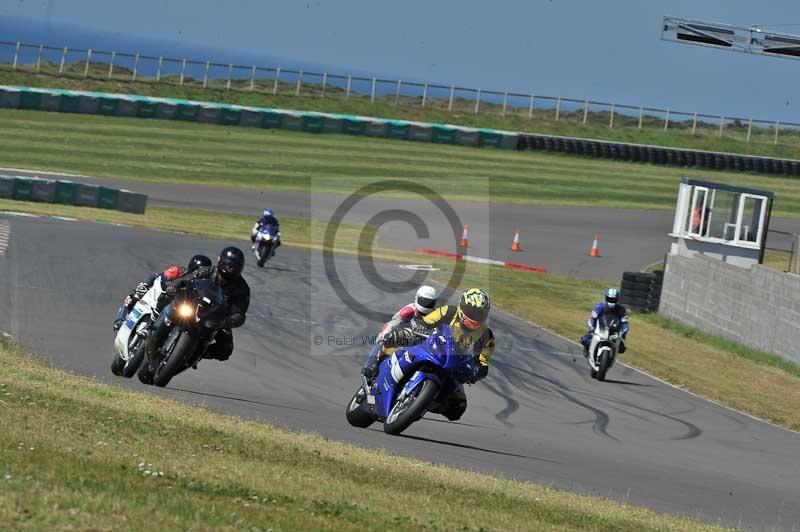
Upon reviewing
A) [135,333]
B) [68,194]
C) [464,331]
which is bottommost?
[135,333]

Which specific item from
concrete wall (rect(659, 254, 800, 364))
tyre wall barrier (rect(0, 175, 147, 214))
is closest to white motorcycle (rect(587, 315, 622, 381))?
concrete wall (rect(659, 254, 800, 364))

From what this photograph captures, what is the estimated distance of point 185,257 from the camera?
2761cm

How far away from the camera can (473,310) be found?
1245cm

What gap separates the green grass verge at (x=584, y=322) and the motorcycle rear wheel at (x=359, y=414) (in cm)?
770

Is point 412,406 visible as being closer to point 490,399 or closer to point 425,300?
point 425,300

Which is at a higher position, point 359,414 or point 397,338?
point 397,338

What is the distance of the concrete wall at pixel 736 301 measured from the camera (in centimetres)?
2538

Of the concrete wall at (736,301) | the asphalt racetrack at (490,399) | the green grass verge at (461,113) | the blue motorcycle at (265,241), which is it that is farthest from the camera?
the green grass verge at (461,113)

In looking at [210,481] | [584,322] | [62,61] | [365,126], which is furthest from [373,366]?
[62,61]

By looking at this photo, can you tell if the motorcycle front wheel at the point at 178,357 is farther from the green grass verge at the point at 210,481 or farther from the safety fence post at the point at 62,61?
the safety fence post at the point at 62,61

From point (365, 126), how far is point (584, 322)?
31.7 metres

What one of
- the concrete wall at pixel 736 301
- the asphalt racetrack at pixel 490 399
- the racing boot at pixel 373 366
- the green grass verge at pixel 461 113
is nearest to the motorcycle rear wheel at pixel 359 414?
the asphalt racetrack at pixel 490 399

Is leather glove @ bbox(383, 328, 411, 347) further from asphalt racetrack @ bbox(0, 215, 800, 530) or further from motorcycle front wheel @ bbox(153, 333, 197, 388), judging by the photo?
motorcycle front wheel @ bbox(153, 333, 197, 388)

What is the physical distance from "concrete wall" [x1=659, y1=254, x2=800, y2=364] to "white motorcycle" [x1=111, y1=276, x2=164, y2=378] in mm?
15122
